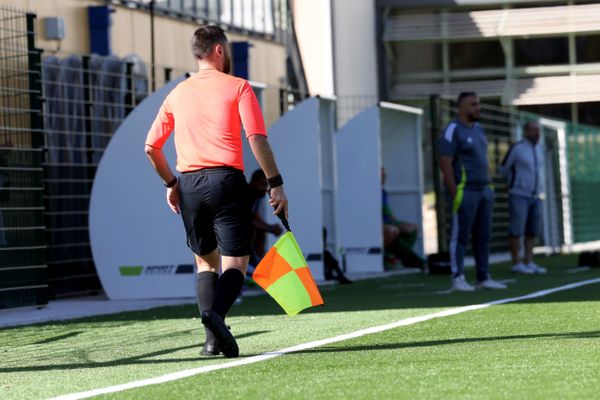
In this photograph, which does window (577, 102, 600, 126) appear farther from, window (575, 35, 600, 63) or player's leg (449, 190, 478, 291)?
player's leg (449, 190, 478, 291)

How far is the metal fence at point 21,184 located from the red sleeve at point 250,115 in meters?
5.80

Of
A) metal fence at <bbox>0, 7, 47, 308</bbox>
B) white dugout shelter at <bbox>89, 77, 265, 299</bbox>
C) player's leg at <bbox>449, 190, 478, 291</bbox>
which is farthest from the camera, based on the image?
white dugout shelter at <bbox>89, 77, 265, 299</bbox>

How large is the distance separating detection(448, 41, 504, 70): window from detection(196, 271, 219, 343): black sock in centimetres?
2622

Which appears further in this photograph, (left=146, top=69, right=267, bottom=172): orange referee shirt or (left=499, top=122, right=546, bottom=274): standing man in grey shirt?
(left=499, top=122, right=546, bottom=274): standing man in grey shirt

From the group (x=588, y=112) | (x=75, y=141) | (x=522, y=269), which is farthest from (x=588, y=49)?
(x=75, y=141)

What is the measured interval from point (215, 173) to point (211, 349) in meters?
0.97

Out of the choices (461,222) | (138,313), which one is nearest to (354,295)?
(461,222)

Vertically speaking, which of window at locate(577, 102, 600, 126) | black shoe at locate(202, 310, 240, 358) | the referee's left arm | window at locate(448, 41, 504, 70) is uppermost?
window at locate(448, 41, 504, 70)

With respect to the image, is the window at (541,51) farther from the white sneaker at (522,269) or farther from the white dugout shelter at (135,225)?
the white dugout shelter at (135,225)

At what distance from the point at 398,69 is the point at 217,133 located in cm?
2651

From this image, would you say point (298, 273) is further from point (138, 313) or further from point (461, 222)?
point (461, 222)

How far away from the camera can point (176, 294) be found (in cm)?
1492

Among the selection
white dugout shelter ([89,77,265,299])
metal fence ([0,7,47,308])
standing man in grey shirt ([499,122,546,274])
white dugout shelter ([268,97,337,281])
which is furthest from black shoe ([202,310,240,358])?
standing man in grey shirt ([499,122,546,274])

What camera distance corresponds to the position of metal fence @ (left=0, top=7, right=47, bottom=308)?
13484mm
